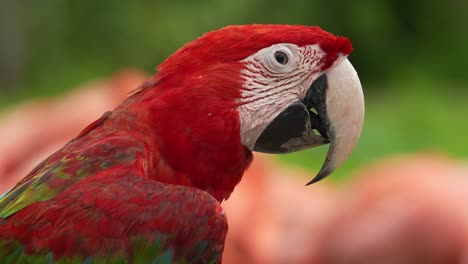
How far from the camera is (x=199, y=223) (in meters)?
1.20

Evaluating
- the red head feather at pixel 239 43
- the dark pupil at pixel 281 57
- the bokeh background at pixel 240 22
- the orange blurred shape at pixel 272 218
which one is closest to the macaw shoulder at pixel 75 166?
the red head feather at pixel 239 43

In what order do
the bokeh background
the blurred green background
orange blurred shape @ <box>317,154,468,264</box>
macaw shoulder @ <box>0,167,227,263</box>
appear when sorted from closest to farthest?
macaw shoulder @ <box>0,167,227,263</box>, orange blurred shape @ <box>317,154,468,264</box>, the bokeh background, the blurred green background

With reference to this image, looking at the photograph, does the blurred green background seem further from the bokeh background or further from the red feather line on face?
the red feather line on face

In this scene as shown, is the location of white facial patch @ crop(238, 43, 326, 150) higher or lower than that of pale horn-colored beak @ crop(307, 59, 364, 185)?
higher

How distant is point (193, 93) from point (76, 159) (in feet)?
0.69

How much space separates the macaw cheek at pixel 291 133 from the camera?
1377 mm

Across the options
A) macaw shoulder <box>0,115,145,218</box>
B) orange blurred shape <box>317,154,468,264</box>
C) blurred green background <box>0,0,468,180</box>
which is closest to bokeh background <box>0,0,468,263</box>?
blurred green background <box>0,0,468,180</box>

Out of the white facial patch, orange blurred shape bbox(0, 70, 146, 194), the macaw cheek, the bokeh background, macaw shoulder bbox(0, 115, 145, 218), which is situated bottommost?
the bokeh background

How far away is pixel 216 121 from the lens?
135 cm

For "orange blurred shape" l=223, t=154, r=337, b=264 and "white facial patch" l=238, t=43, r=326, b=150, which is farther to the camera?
"orange blurred shape" l=223, t=154, r=337, b=264

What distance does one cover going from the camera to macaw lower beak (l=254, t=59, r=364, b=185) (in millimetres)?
Answer: 1374

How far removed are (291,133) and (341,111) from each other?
9 centimetres

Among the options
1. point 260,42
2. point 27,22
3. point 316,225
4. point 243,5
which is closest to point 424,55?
point 243,5

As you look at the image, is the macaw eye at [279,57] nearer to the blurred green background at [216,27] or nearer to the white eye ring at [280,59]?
the white eye ring at [280,59]
